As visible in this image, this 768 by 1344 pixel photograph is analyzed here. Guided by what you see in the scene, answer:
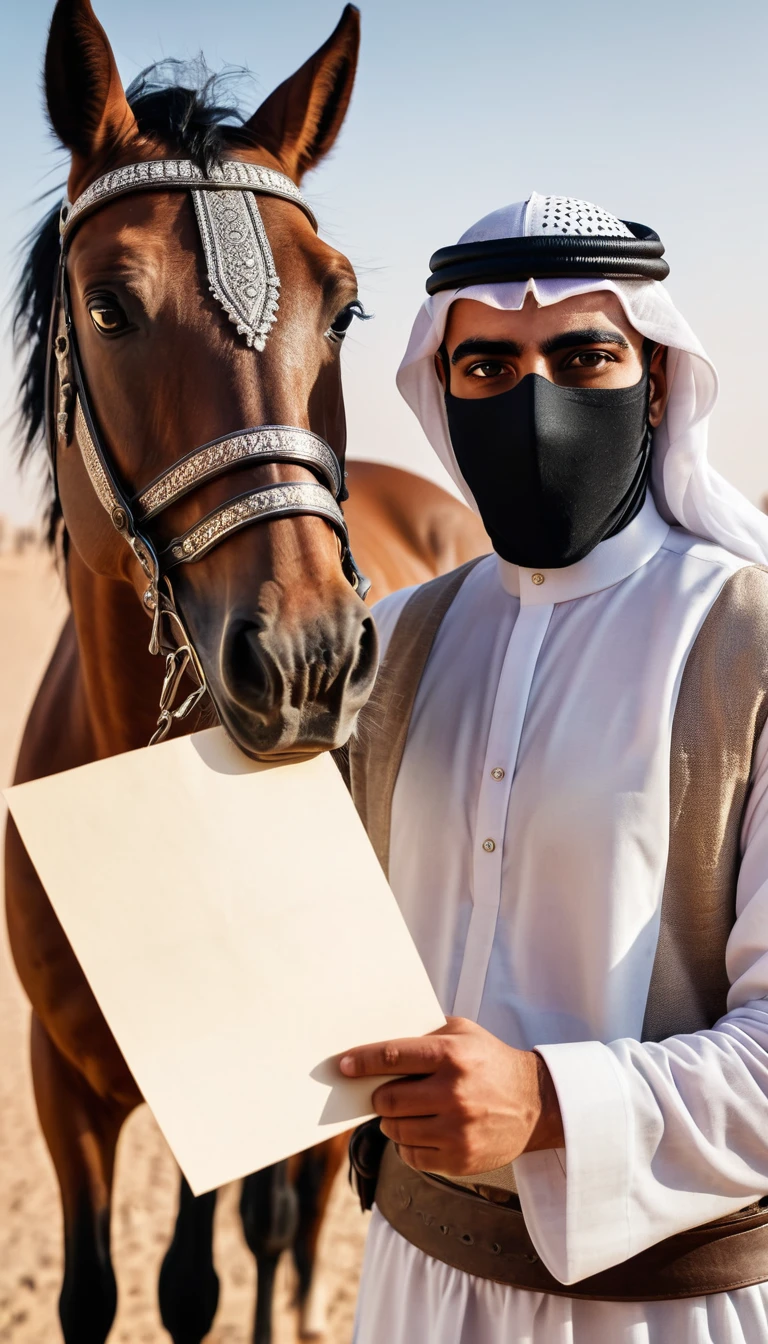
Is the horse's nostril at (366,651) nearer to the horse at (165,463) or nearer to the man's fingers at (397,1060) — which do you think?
the horse at (165,463)

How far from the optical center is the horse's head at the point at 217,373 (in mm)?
1282

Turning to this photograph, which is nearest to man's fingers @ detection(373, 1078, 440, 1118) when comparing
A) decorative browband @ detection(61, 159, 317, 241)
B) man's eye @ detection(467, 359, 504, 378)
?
man's eye @ detection(467, 359, 504, 378)

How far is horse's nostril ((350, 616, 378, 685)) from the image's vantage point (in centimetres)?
131

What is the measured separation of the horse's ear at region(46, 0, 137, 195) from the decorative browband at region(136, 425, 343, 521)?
647mm

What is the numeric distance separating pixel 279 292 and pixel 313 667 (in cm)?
62

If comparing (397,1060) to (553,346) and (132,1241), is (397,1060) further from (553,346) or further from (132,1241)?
(132,1241)


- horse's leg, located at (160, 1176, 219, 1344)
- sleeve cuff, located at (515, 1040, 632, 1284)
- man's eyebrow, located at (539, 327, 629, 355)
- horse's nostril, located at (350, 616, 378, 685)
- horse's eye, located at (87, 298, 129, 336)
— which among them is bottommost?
horse's leg, located at (160, 1176, 219, 1344)

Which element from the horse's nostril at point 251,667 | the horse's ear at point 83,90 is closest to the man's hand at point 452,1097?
the horse's nostril at point 251,667

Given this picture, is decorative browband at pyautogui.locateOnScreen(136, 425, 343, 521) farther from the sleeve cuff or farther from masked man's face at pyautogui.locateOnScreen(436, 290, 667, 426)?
the sleeve cuff

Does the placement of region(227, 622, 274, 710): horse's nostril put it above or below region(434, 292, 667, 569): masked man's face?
below

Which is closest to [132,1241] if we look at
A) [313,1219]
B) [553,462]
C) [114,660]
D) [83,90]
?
[313,1219]

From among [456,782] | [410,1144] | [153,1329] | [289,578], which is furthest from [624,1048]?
[153,1329]

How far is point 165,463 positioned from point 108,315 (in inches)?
10.0

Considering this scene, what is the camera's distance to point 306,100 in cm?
196
